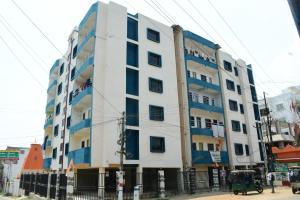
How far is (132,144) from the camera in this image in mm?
25703

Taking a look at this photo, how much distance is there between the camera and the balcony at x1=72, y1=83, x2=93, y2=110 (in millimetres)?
25972

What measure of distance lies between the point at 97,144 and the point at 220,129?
17.3 meters

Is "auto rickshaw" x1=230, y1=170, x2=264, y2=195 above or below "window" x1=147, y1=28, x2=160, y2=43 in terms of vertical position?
below

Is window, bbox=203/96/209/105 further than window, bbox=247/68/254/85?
No

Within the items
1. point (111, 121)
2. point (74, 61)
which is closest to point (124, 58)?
point (111, 121)

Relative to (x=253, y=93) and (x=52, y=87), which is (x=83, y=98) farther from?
(x=253, y=93)

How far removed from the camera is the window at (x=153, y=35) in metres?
31.1

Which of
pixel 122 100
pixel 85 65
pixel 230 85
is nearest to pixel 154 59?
pixel 122 100

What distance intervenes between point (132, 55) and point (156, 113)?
271 inches

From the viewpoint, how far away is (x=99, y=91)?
1005 inches

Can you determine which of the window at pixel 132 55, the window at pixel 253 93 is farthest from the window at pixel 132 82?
the window at pixel 253 93

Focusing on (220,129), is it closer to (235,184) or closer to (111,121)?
(235,184)

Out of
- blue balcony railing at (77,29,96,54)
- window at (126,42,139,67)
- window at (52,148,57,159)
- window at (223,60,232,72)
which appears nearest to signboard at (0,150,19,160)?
window at (52,148,57,159)

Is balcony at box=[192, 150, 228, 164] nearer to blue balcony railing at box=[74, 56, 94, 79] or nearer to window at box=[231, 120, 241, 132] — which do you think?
window at box=[231, 120, 241, 132]
